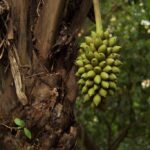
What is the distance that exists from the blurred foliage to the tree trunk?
3.28 meters

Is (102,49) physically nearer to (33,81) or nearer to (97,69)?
(97,69)

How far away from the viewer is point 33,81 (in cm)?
214

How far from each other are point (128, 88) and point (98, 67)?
433 cm

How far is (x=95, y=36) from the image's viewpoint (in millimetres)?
1825

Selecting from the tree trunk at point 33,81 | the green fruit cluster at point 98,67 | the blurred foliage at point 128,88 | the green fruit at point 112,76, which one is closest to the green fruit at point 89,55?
the green fruit cluster at point 98,67

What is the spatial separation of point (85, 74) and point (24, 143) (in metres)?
0.50

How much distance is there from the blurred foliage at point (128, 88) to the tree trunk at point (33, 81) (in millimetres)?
3283

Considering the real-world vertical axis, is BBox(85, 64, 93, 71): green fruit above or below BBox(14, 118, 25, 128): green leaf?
above

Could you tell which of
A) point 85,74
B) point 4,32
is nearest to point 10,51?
point 4,32

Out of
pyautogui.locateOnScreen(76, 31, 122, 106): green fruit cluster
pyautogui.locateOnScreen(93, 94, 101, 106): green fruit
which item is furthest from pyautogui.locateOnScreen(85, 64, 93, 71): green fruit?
pyautogui.locateOnScreen(93, 94, 101, 106): green fruit

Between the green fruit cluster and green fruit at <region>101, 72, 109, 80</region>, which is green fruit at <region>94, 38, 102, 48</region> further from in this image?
green fruit at <region>101, 72, 109, 80</region>

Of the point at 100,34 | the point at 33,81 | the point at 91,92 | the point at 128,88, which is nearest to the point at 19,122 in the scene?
the point at 33,81

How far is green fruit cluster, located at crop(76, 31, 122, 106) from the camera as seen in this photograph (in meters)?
1.78

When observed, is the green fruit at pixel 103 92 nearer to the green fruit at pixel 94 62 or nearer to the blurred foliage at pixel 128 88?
the green fruit at pixel 94 62
